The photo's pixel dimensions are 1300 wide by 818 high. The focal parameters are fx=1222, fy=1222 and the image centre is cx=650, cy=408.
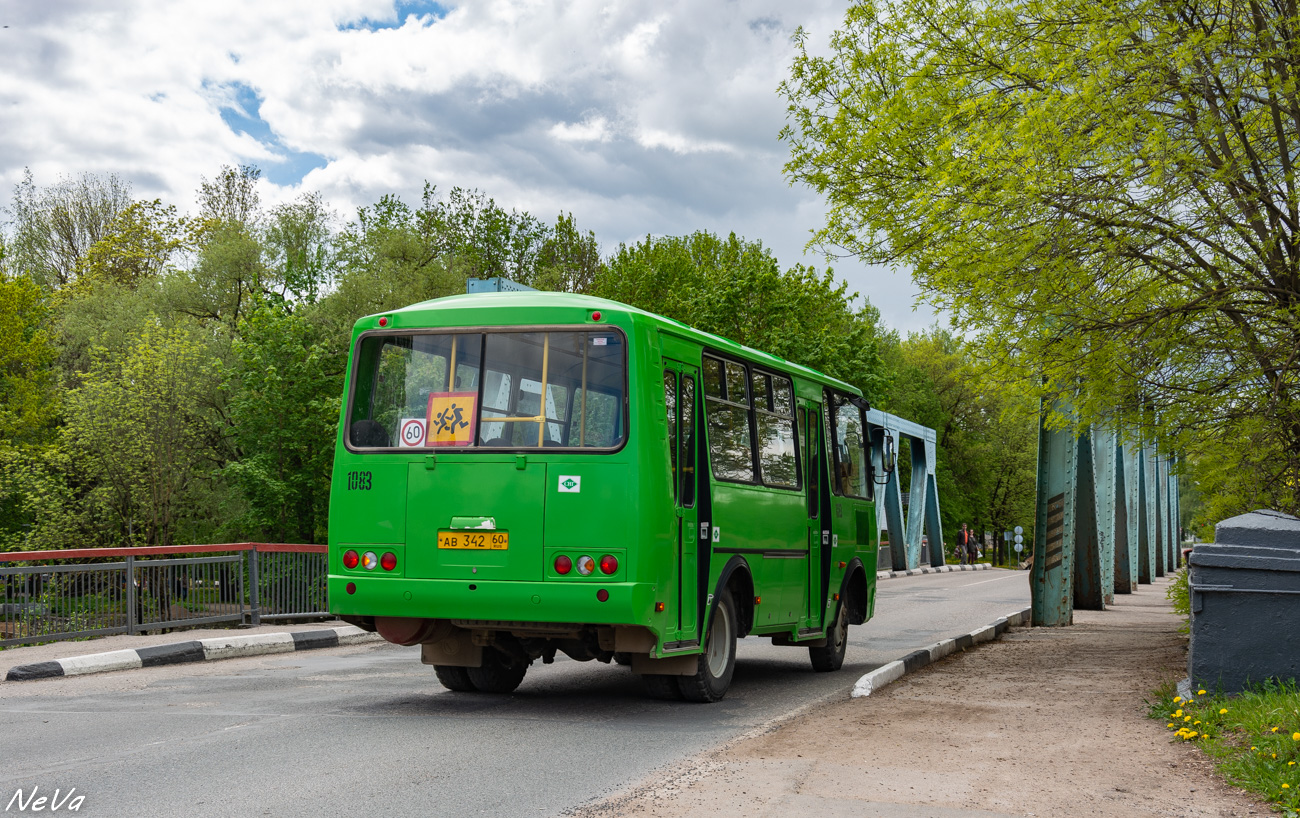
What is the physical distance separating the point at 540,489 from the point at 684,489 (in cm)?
116

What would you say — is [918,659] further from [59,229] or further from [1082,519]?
[59,229]

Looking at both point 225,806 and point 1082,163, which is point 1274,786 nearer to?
point 225,806

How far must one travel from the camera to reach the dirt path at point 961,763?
6000 millimetres

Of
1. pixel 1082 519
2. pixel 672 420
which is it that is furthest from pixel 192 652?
pixel 1082 519

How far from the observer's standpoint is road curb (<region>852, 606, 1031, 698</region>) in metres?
10.3

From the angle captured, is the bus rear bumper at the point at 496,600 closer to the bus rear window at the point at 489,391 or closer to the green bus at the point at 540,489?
the green bus at the point at 540,489

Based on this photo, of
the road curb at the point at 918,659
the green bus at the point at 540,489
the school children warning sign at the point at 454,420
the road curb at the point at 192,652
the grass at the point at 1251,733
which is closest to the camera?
the grass at the point at 1251,733

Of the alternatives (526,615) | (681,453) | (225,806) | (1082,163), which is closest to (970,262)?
(1082,163)

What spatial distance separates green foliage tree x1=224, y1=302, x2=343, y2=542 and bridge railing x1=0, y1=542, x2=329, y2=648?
43.6 feet

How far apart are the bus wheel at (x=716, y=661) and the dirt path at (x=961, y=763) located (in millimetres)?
894

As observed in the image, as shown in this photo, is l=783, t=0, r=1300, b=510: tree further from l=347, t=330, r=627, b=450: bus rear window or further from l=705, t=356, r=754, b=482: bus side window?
l=347, t=330, r=627, b=450: bus rear window

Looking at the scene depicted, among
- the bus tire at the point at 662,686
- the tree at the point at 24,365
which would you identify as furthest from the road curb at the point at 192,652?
the tree at the point at 24,365

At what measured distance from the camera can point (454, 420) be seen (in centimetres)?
896

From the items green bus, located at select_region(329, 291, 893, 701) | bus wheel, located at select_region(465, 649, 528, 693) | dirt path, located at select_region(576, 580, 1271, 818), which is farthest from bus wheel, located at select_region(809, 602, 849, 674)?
bus wheel, located at select_region(465, 649, 528, 693)
